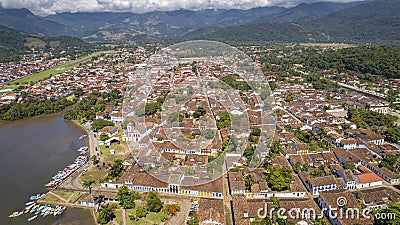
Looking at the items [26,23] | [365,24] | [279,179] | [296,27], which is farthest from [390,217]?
[26,23]

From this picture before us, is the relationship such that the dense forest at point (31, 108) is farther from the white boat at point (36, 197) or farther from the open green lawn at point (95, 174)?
the white boat at point (36, 197)

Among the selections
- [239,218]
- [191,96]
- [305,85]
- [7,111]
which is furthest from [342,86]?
[7,111]

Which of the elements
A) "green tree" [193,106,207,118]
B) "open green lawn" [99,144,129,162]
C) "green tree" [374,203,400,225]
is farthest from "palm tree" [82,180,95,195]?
"green tree" [374,203,400,225]

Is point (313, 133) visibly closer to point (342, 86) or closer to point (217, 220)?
point (217, 220)

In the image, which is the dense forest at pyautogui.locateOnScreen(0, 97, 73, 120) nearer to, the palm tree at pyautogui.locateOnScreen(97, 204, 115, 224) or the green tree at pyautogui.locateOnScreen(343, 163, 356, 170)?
the palm tree at pyautogui.locateOnScreen(97, 204, 115, 224)

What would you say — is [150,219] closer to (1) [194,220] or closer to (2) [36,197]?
(1) [194,220]

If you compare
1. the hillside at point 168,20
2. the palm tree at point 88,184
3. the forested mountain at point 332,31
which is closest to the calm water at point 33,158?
the palm tree at point 88,184
